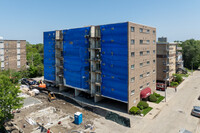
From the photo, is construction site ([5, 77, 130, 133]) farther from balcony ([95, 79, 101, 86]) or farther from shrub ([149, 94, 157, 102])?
shrub ([149, 94, 157, 102])

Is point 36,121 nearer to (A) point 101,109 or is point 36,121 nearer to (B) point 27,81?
(A) point 101,109

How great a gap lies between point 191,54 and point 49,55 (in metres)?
68.8

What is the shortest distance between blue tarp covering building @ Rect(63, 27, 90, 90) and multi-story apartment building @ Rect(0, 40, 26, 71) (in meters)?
31.9

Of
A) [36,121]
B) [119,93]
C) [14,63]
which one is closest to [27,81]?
[14,63]

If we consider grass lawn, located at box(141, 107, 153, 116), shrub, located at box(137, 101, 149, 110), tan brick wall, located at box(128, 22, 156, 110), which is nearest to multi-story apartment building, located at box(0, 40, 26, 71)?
tan brick wall, located at box(128, 22, 156, 110)

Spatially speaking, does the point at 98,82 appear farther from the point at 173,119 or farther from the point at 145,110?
the point at 173,119

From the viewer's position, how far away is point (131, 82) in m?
29.3

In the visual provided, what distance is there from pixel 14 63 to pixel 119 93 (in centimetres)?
5059

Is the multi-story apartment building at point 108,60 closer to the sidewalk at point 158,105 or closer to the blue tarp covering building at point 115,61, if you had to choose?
the blue tarp covering building at point 115,61

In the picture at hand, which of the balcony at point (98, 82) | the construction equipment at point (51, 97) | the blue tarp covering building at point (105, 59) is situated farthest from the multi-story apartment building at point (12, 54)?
the balcony at point (98, 82)

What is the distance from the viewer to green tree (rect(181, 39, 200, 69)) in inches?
2941

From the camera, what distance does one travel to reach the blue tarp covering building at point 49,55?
4279cm

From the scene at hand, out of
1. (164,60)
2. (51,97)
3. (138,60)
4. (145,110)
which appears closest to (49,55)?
(51,97)

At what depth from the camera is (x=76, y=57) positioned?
120 ft
